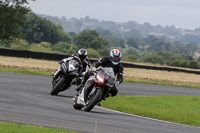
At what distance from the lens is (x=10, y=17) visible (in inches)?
2157

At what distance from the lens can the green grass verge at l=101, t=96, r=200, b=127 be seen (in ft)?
47.0

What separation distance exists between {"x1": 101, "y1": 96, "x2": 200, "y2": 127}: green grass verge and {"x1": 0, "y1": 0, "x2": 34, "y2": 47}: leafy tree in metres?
37.3

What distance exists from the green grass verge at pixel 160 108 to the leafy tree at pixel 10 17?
122 feet

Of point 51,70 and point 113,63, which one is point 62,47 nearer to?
point 51,70

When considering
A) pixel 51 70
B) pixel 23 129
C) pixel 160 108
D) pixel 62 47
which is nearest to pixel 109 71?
pixel 160 108

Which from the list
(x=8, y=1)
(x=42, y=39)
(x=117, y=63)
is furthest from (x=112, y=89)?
(x=42, y=39)

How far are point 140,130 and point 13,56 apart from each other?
34.7 m

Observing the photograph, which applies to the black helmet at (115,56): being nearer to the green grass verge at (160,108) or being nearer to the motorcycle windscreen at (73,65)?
the green grass verge at (160,108)

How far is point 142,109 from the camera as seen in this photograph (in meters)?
15.7

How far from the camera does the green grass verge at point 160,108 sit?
47.0ft

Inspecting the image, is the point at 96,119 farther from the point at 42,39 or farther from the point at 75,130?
the point at 42,39

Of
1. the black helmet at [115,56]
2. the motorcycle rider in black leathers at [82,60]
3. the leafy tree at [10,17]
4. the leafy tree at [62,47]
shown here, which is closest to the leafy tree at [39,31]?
the leafy tree at [62,47]

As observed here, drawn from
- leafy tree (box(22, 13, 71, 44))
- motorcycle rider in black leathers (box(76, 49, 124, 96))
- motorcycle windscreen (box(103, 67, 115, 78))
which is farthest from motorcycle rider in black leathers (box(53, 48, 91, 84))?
leafy tree (box(22, 13, 71, 44))

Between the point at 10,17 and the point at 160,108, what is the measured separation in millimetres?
40558
